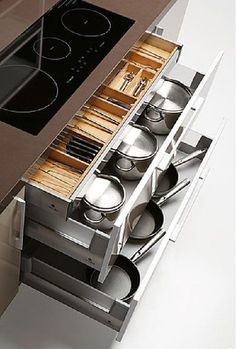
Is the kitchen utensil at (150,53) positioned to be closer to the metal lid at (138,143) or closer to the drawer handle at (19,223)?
the metal lid at (138,143)

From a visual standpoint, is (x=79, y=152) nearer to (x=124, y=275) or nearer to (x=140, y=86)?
(x=140, y=86)

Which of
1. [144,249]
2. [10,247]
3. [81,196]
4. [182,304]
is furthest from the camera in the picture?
[182,304]

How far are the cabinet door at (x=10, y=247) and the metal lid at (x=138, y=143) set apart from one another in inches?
15.5

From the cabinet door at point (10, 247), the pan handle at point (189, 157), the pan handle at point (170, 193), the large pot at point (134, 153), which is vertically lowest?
the cabinet door at point (10, 247)

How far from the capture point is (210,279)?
2.06m

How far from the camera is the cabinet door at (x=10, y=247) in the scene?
1.29 m

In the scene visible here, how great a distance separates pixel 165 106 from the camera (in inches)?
72.2

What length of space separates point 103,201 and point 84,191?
0.20m

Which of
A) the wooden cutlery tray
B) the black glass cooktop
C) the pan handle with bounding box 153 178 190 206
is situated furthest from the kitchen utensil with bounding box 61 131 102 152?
the pan handle with bounding box 153 178 190 206

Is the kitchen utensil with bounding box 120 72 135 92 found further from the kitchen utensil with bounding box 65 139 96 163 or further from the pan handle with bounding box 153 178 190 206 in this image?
the pan handle with bounding box 153 178 190 206

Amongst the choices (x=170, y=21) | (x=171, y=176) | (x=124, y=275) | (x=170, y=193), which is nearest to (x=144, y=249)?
(x=124, y=275)

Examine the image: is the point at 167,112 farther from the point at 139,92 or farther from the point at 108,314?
the point at 108,314

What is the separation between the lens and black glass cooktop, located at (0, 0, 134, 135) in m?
1.35

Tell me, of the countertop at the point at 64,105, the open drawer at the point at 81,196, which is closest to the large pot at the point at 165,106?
the open drawer at the point at 81,196
